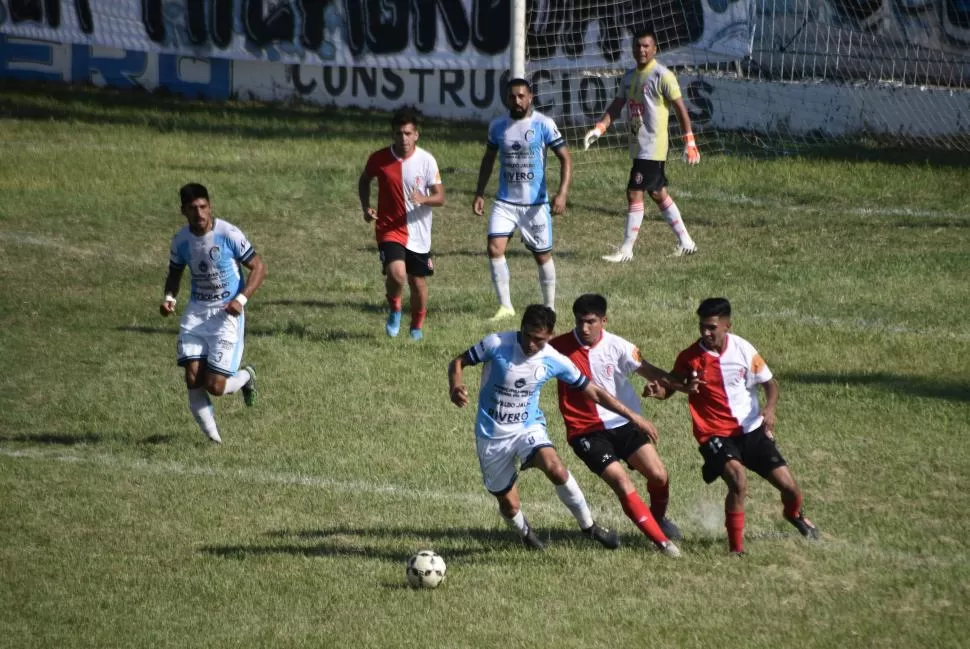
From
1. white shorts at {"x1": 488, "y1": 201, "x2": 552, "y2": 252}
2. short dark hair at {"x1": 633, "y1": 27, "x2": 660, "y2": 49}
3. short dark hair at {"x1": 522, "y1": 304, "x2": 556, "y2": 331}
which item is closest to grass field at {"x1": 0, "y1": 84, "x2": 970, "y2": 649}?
white shorts at {"x1": 488, "y1": 201, "x2": 552, "y2": 252}

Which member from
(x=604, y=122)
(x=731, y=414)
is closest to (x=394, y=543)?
(x=731, y=414)

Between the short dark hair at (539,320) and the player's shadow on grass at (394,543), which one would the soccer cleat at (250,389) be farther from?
the short dark hair at (539,320)

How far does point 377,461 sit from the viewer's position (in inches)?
435

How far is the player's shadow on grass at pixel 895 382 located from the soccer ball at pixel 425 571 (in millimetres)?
5247

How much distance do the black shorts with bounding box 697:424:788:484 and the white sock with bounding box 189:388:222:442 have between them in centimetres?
430

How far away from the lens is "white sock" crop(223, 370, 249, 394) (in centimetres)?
1174

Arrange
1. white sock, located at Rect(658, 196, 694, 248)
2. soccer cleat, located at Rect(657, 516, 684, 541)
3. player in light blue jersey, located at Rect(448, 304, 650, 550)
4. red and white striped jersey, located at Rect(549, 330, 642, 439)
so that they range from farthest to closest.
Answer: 1. white sock, located at Rect(658, 196, 694, 248)
2. soccer cleat, located at Rect(657, 516, 684, 541)
3. red and white striped jersey, located at Rect(549, 330, 642, 439)
4. player in light blue jersey, located at Rect(448, 304, 650, 550)

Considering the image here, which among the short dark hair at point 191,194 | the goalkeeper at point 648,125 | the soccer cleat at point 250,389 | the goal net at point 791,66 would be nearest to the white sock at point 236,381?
the soccer cleat at point 250,389

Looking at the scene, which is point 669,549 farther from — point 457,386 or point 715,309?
point 457,386

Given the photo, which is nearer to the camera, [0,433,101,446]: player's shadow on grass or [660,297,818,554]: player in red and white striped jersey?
[660,297,818,554]: player in red and white striped jersey

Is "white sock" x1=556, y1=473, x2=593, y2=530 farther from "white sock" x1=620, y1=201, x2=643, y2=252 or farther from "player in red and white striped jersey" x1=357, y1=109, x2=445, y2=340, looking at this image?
"white sock" x1=620, y1=201, x2=643, y2=252

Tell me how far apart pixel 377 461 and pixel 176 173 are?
39.3 ft

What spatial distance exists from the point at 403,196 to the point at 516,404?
5265 mm

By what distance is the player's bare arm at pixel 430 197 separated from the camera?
44.8 ft
